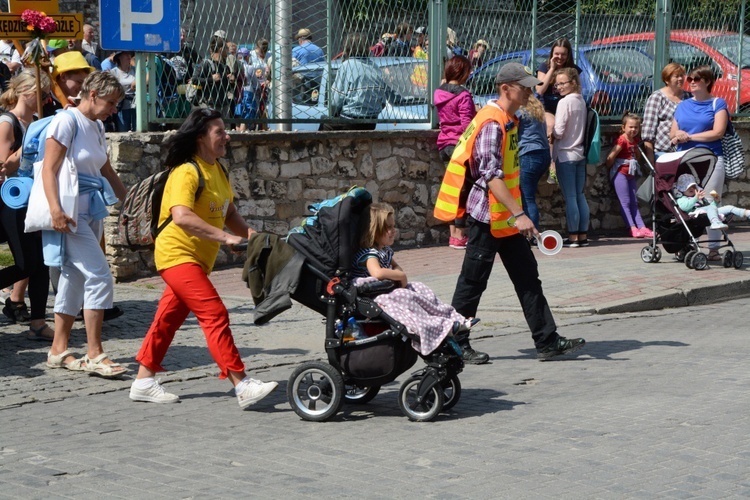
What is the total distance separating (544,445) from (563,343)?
92.4 inches

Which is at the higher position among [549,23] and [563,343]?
[549,23]

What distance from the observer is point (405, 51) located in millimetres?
13891

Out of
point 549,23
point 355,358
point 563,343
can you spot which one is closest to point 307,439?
point 355,358

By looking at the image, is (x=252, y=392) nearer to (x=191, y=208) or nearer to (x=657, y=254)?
(x=191, y=208)

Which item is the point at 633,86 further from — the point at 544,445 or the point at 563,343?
the point at 544,445

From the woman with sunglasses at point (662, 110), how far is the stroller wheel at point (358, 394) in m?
7.59

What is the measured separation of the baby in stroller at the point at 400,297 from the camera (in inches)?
256

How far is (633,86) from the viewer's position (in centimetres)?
1616

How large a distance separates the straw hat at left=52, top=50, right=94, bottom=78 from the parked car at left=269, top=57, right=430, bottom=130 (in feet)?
13.8

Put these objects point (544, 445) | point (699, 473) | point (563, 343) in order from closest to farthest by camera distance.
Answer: point (699, 473) → point (544, 445) → point (563, 343)

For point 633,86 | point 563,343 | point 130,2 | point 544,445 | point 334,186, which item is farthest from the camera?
point 633,86

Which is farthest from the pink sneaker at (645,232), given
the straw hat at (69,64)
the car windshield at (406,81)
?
the straw hat at (69,64)

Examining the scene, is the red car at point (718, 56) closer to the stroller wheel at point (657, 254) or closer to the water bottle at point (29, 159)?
the stroller wheel at point (657, 254)

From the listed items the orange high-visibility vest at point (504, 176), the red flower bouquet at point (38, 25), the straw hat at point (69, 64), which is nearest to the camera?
the orange high-visibility vest at point (504, 176)
